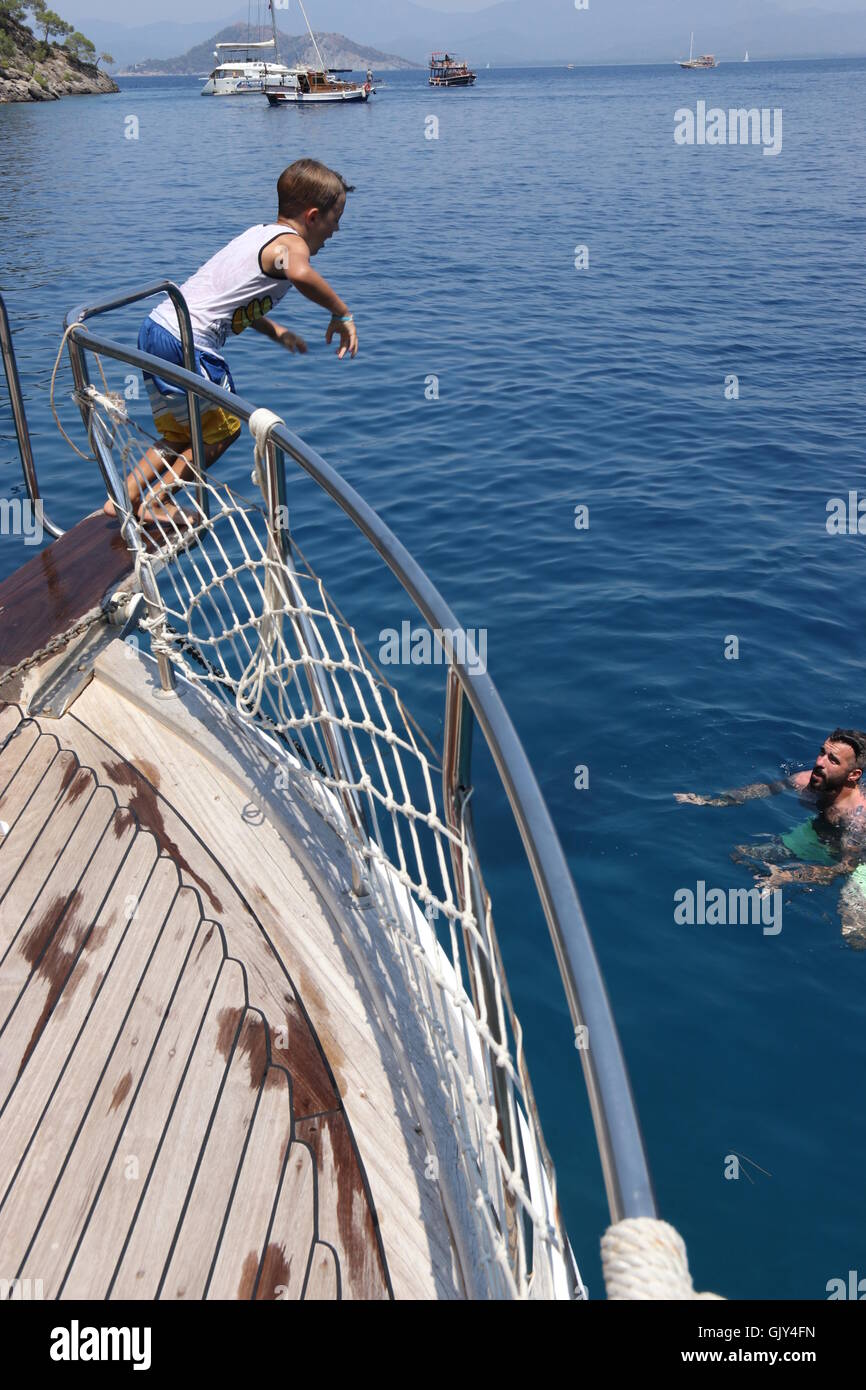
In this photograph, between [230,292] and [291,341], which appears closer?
[230,292]

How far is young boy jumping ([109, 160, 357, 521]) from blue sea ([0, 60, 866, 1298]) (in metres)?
2.46

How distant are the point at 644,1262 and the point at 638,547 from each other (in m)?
7.83

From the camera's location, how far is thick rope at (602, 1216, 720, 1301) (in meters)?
1.08

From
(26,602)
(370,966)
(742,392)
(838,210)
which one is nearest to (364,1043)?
(370,966)

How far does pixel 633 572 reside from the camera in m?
8.19

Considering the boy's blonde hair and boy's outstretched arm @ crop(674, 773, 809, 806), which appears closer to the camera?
the boy's blonde hair

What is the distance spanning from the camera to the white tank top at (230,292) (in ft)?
13.0

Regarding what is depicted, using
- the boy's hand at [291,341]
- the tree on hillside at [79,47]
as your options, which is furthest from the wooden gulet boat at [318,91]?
the boy's hand at [291,341]

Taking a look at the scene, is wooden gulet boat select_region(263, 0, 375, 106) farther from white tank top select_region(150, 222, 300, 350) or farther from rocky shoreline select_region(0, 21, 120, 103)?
white tank top select_region(150, 222, 300, 350)

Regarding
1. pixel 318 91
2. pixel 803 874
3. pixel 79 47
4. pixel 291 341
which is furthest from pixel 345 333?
pixel 79 47

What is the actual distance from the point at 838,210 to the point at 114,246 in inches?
624

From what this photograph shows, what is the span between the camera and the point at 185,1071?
2334 mm

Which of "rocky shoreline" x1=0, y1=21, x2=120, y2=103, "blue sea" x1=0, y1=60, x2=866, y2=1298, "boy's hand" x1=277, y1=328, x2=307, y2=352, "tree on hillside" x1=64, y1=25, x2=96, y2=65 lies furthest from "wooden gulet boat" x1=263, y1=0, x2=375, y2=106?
"boy's hand" x1=277, y1=328, x2=307, y2=352

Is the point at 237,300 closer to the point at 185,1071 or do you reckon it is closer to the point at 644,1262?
the point at 185,1071
